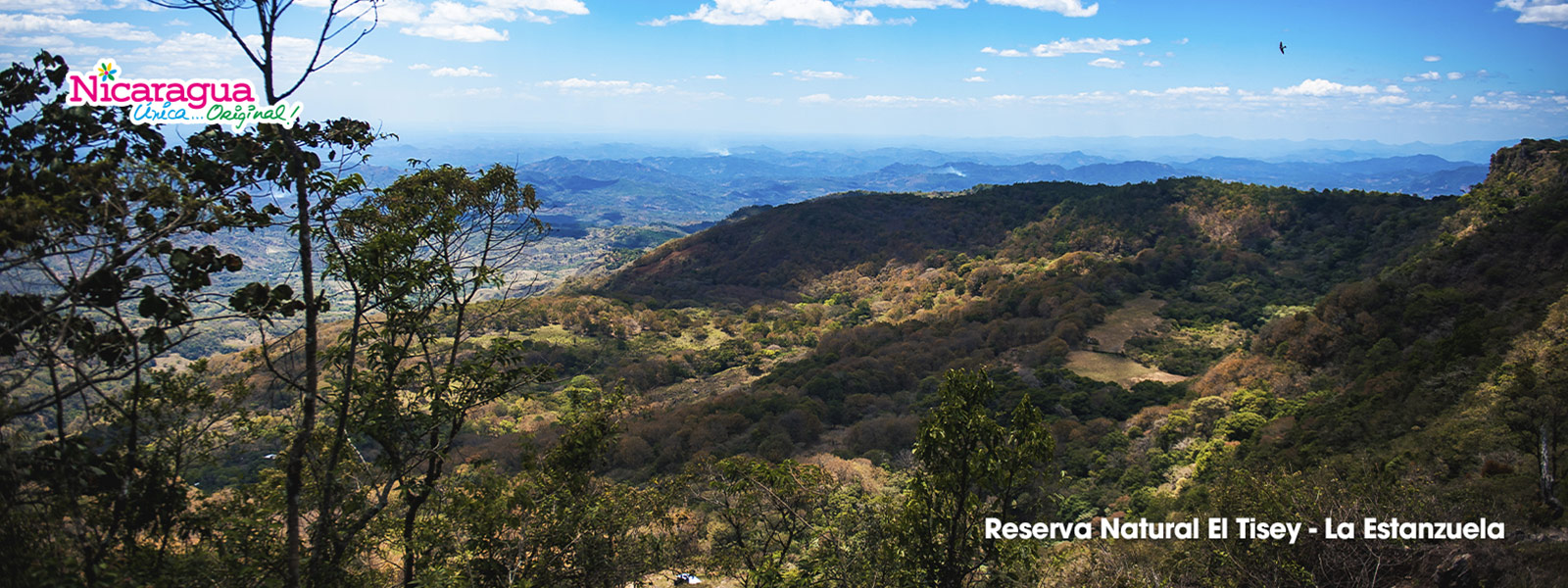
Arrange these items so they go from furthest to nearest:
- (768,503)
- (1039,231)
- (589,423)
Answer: (1039,231)
(768,503)
(589,423)

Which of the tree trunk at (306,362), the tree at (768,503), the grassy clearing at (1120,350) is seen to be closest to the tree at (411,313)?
the tree trunk at (306,362)

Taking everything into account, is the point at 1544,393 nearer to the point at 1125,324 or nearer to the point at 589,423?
the point at 589,423

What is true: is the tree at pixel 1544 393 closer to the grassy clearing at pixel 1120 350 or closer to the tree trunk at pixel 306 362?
the tree trunk at pixel 306 362

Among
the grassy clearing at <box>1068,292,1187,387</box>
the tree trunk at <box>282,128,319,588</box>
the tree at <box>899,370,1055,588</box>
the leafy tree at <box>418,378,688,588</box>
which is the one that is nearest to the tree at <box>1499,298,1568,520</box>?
the tree at <box>899,370,1055,588</box>

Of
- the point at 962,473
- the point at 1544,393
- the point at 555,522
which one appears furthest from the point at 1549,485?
the point at 555,522

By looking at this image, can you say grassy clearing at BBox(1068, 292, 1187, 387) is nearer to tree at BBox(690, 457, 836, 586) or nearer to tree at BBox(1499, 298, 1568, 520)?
tree at BBox(1499, 298, 1568, 520)

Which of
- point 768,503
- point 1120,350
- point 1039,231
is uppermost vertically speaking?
point 1039,231
